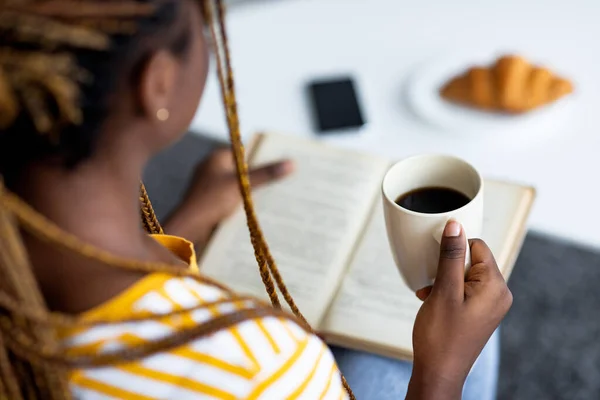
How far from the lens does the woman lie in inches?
14.7

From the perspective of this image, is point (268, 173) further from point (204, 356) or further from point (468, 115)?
point (204, 356)

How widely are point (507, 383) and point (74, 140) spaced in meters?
1.01

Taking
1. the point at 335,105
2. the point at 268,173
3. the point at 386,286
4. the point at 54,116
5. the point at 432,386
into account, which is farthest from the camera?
the point at 335,105

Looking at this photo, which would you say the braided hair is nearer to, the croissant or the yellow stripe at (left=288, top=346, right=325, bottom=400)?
the yellow stripe at (left=288, top=346, right=325, bottom=400)

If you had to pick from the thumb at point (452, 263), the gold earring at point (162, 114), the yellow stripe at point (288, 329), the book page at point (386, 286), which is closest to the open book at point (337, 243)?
the book page at point (386, 286)

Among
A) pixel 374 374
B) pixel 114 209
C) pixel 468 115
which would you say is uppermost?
pixel 114 209

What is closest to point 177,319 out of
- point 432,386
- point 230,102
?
point 230,102

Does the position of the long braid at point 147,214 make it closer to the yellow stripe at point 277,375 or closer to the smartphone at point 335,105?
the yellow stripe at point 277,375

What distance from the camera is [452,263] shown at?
0.59 m

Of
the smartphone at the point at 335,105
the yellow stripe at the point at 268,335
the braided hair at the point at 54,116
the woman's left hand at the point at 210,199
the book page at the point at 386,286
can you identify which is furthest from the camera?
the smartphone at the point at 335,105

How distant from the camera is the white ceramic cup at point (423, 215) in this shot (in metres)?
0.63

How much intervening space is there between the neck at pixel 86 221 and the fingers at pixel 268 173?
39 centimetres

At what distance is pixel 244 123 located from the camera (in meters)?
0.98

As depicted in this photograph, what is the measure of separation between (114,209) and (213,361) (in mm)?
106
